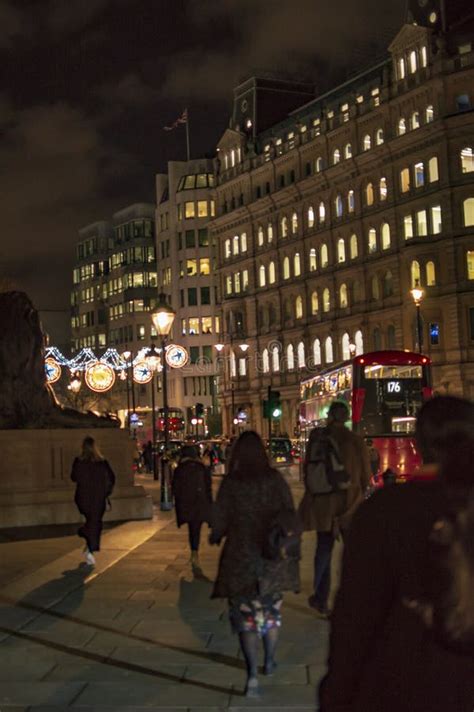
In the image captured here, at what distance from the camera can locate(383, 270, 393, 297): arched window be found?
2918 inches

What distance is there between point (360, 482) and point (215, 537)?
320 cm

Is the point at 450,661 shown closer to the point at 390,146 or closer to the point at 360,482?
the point at 360,482

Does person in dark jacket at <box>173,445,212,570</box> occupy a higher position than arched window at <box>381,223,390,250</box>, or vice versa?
arched window at <box>381,223,390,250</box>

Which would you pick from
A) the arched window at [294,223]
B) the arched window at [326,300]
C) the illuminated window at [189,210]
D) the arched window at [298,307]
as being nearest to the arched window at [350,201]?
the arched window at [326,300]

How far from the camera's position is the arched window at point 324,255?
8194 cm

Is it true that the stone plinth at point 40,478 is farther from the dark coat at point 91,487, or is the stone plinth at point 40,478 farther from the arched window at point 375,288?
the arched window at point 375,288

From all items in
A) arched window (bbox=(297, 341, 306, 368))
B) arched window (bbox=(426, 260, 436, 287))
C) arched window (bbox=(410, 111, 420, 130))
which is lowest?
arched window (bbox=(297, 341, 306, 368))

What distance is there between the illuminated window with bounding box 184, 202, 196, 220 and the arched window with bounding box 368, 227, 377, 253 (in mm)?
33543

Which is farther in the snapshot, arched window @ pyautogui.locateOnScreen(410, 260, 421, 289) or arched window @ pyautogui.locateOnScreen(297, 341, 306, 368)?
arched window @ pyautogui.locateOnScreen(297, 341, 306, 368)

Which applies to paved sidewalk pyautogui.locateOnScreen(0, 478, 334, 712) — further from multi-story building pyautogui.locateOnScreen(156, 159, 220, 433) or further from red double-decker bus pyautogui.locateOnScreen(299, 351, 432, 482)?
multi-story building pyautogui.locateOnScreen(156, 159, 220, 433)

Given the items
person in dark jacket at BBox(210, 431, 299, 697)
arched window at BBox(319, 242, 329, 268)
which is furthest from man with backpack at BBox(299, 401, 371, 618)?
arched window at BBox(319, 242, 329, 268)

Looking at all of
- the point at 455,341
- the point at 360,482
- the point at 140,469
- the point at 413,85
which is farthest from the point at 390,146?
the point at 360,482

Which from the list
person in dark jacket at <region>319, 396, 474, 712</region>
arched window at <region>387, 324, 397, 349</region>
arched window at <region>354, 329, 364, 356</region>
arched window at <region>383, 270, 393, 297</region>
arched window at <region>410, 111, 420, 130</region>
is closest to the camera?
person in dark jacket at <region>319, 396, 474, 712</region>

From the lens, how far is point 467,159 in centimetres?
6781
